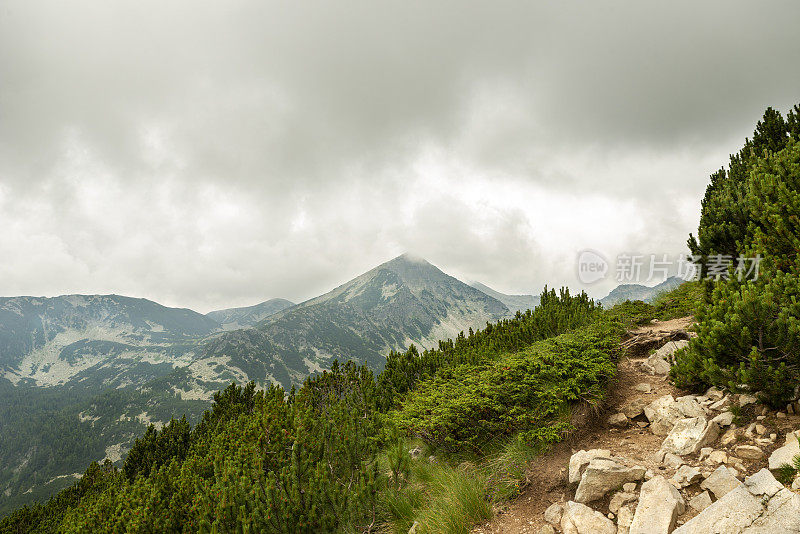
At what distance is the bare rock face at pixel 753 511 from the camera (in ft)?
11.4

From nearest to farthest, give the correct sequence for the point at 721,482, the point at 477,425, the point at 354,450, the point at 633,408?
the point at 721,482 < the point at 633,408 < the point at 354,450 < the point at 477,425

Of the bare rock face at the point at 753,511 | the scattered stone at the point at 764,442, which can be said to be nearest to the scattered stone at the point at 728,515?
the bare rock face at the point at 753,511

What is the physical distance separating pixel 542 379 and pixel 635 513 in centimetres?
334

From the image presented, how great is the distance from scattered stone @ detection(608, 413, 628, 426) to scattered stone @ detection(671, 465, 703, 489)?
2.27 metres

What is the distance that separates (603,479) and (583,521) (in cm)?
71

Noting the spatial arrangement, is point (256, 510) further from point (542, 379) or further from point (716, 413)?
point (716, 413)

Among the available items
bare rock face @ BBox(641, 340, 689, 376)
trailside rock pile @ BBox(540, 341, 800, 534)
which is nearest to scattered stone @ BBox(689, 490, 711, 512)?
trailside rock pile @ BBox(540, 341, 800, 534)

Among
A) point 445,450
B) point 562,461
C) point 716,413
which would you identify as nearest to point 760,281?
point 716,413

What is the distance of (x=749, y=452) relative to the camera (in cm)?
470

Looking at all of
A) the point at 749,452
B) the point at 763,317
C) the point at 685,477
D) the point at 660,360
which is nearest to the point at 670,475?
the point at 685,477

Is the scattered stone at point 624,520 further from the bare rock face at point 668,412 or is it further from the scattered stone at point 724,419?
the bare rock face at point 668,412

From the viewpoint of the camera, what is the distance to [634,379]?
346 inches

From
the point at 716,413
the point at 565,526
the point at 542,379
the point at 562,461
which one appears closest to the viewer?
the point at 565,526

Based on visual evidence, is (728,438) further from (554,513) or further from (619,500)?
(554,513)
